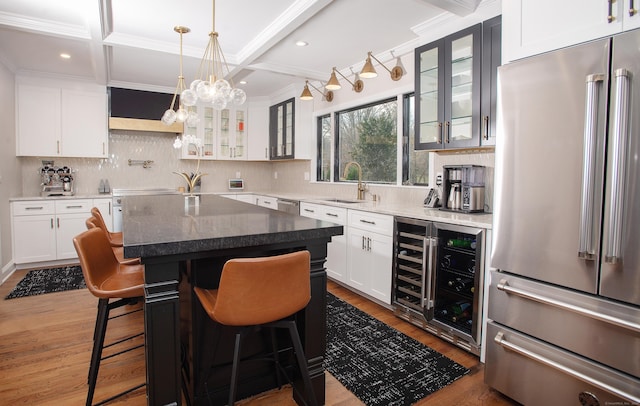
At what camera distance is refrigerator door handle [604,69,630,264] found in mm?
1503

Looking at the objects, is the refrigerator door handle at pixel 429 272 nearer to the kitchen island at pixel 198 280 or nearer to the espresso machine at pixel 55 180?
the kitchen island at pixel 198 280

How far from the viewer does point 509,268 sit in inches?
77.0

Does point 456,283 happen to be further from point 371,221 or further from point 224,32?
point 224,32

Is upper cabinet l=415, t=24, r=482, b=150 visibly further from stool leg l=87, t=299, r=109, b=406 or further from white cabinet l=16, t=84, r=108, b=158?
white cabinet l=16, t=84, r=108, b=158

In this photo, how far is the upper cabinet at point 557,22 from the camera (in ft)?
5.18

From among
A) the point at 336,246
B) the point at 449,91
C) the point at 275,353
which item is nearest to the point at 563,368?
the point at 275,353

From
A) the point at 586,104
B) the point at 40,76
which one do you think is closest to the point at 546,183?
the point at 586,104

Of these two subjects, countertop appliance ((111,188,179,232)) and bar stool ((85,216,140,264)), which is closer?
bar stool ((85,216,140,264))

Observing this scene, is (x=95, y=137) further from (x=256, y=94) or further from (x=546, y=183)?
(x=546, y=183)

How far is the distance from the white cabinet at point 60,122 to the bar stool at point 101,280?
12.1ft

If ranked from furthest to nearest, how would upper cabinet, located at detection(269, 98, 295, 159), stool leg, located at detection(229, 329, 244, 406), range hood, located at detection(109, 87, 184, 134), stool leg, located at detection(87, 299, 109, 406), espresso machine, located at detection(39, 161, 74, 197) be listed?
upper cabinet, located at detection(269, 98, 295, 159) → range hood, located at detection(109, 87, 184, 134) → espresso machine, located at detection(39, 161, 74, 197) → stool leg, located at detection(87, 299, 109, 406) → stool leg, located at detection(229, 329, 244, 406)

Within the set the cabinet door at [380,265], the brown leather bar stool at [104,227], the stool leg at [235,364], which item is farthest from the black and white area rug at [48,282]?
the stool leg at [235,364]

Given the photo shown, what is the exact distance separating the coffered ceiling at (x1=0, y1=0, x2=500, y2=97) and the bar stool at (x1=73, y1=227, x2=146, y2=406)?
2.00 metres

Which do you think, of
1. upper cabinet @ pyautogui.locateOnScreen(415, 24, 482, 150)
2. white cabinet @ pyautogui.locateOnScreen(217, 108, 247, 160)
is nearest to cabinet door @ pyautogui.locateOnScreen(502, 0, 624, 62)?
upper cabinet @ pyautogui.locateOnScreen(415, 24, 482, 150)
